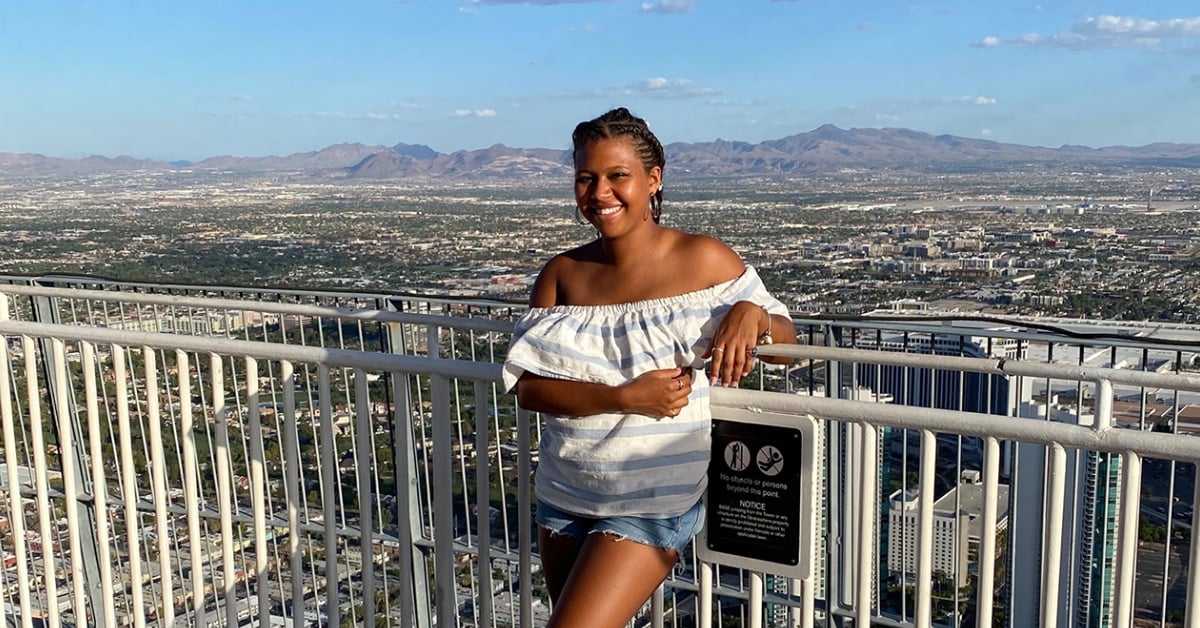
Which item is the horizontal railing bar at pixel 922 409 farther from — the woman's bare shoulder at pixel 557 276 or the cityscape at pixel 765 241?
the cityscape at pixel 765 241

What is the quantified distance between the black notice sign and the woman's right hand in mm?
264

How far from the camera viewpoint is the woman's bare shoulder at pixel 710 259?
220cm

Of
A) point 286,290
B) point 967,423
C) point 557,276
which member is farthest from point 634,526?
point 286,290

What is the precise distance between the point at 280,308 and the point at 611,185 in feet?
6.57

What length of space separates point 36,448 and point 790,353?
254cm

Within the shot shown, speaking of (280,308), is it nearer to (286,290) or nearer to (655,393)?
(286,290)

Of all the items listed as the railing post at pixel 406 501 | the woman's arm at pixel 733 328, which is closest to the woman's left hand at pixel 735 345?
the woman's arm at pixel 733 328

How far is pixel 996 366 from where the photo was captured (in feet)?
7.05

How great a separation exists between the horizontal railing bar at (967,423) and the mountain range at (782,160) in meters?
84.7

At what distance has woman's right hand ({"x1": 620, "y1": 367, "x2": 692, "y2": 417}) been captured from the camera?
2072 mm

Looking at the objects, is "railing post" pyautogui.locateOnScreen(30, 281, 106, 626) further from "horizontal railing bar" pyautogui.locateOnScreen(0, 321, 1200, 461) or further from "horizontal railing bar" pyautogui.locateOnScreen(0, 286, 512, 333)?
"horizontal railing bar" pyautogui.locateOnScreen(0, 321, 1200, 461)

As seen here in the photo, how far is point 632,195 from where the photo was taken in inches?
87.7

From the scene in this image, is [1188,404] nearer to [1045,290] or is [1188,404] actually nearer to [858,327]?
[858,327]

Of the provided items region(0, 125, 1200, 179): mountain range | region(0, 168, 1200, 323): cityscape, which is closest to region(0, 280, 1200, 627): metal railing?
region(0, 168, 1200, 323): cityscape
